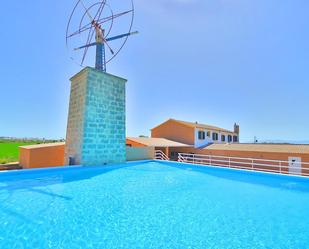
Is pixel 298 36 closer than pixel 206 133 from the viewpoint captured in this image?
Yes

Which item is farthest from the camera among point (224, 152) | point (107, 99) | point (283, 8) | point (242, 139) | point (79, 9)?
point (242, 139)

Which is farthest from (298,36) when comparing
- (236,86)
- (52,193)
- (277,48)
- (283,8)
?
(52,193)

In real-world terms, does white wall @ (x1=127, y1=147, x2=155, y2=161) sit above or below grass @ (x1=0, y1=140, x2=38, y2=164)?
above

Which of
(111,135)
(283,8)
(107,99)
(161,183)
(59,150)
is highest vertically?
(283,8)

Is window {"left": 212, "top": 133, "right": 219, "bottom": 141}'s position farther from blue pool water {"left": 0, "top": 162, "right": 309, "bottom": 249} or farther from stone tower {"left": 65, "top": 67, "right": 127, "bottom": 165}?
blue pool water {"left": 0, "top": 162, "right": 309, "bottom": 249}

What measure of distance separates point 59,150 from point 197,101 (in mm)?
16115

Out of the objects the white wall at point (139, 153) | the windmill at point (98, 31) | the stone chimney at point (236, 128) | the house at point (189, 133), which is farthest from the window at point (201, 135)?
the windmill at point (98, 31)

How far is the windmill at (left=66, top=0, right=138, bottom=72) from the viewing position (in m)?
12.1

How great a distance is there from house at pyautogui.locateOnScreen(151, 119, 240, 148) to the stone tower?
1352cm

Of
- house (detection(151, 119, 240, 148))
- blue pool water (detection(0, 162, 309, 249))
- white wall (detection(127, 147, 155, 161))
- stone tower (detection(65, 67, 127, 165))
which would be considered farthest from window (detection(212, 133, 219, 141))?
blue pool water (detection(0, 162, 309, 249))

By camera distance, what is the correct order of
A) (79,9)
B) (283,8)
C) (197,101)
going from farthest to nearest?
(197,101), (79,9), (283,8)

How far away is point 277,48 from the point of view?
1238 centimetres

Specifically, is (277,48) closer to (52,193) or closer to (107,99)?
(107,99)

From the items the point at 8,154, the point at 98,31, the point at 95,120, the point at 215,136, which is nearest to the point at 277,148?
the point at 215,136
